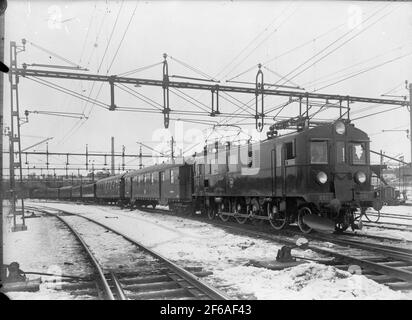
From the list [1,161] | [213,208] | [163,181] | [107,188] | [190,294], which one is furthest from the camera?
[107,188]

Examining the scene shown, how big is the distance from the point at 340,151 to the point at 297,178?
160 cm

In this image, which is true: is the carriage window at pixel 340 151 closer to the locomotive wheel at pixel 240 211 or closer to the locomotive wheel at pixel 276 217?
the locomotive wheel at pixel 276 217

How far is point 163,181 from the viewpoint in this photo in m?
26.3

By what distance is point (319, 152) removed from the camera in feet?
42.0

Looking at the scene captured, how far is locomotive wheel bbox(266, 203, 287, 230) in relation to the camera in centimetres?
1423

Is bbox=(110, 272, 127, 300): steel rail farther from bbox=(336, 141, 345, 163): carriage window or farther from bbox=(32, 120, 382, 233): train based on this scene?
bbox=(336, 141, 345, 163): carriage window

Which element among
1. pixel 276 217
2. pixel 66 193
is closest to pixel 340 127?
pixel 276 217

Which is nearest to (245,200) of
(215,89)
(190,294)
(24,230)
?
(215,89)

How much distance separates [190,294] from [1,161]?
3.35 m

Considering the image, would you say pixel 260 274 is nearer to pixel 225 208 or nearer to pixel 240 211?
pixel 240 211

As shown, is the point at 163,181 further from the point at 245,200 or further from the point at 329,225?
the point at 329,225

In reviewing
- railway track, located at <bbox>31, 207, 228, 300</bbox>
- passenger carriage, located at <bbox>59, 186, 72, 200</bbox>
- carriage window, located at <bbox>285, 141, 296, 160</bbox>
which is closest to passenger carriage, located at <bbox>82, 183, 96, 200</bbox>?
passenger carriage, located at <bbox>59, 186, 72, 200</bbox>

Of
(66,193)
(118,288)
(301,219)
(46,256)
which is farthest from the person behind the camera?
(66,193)
